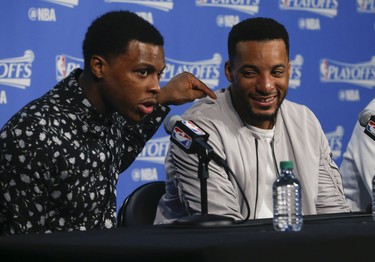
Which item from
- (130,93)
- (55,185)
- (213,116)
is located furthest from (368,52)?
(55,185)

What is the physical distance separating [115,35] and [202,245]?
1366 millimetres

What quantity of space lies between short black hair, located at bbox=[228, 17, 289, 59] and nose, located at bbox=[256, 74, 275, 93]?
15 centimetres

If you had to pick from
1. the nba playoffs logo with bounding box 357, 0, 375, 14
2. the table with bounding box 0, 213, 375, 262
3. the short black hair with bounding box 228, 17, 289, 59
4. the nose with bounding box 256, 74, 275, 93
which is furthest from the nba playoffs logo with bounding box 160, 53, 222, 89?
the table with bounding box 0, 213, 375, 262

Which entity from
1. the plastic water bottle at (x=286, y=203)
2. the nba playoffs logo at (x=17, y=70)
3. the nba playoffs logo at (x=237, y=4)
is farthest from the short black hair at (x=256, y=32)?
the nba playoffs logo at (x=237, y=4)

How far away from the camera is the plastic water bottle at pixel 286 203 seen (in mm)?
2367

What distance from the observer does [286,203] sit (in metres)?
2.60

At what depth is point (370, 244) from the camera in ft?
6.86

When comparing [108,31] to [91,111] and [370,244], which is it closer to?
[91,111]

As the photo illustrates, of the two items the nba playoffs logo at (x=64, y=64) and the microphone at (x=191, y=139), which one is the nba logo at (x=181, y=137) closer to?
the microphone at (x=191, y=139)

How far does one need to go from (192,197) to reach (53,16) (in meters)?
1.81

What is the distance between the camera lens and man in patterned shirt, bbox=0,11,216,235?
2.78 meters

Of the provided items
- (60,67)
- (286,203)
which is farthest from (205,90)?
(60,67)

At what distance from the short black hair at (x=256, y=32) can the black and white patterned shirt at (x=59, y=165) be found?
0.65m

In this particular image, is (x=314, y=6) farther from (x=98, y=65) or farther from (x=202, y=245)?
(x=202, y=245)
